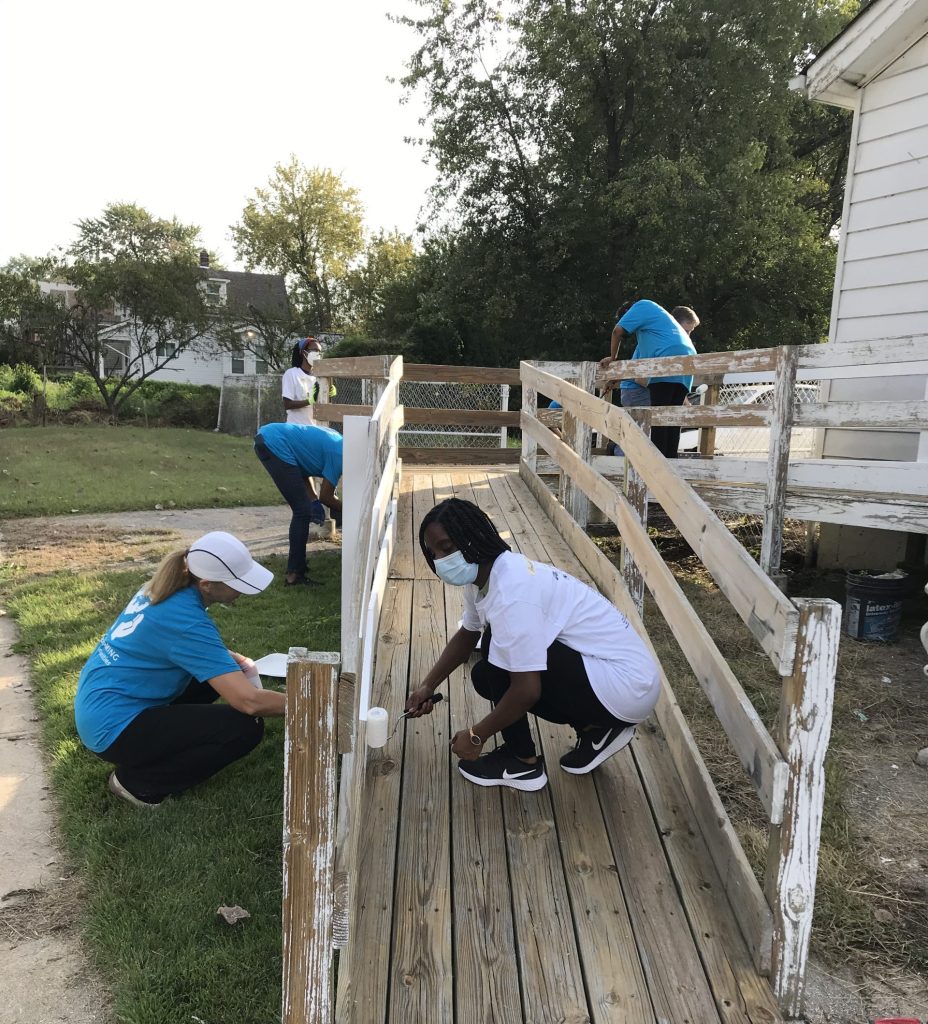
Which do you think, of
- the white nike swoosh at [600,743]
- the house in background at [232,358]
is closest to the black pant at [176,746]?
the white nike swoosh at [600,743]

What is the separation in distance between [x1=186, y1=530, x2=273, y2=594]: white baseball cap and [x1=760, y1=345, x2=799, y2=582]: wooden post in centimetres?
404

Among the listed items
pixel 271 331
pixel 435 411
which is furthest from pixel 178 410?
pixel 435 411

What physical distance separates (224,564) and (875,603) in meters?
5.13

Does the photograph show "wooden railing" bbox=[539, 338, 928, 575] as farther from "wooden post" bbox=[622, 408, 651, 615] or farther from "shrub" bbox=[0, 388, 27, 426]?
"shrub" bbox=[0, 388, 27, 426]

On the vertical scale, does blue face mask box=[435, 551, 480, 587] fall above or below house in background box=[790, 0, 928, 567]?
below

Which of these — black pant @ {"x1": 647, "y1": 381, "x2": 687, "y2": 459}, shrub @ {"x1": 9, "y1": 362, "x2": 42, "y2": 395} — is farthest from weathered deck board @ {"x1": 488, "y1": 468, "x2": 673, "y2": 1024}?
shrub @ {"x1": 9, "y1": 362, "x2": 42, "y2": 395}

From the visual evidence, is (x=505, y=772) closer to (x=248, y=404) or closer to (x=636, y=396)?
(x=636, y=396)

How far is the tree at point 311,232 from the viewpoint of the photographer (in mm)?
36625

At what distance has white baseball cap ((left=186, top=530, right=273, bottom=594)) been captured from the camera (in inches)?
119

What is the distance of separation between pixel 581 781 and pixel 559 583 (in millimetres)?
859

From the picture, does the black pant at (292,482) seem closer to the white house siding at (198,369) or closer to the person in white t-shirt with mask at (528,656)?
the person in white t-shirt with mask at (528,656)

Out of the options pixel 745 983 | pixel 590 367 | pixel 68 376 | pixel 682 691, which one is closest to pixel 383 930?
pixel 745 983

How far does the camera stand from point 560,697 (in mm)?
2848

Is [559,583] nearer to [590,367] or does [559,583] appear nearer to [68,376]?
[590,367]
